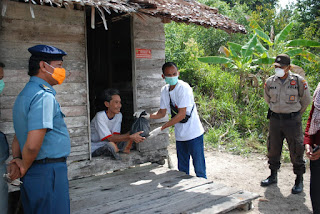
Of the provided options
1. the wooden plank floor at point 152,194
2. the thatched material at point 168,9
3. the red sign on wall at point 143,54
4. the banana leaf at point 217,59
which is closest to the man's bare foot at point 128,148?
the wooden plank floor at point 152,194

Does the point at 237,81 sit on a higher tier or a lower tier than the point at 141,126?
higher

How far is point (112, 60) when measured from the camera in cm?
682

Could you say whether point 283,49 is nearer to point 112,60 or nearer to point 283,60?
point 283,60

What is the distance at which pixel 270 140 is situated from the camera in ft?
17.0

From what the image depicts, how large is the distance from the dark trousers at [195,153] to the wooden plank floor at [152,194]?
165mm

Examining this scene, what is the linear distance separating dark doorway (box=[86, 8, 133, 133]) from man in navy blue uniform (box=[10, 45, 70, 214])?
3490 millimetres

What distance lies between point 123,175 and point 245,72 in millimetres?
5994

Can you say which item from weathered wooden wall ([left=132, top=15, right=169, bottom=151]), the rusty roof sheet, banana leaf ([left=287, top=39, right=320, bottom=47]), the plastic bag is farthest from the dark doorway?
banana leaf ([left=287, top=39, right=320, bottom=47])

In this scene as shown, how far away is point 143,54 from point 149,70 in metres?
0.30

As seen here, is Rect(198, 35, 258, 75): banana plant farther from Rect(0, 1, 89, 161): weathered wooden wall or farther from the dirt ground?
Rect(0, 1, 89, 161): weathered wooden wall

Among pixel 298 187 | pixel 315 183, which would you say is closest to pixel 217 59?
pixel 298 187

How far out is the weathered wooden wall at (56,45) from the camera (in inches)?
158

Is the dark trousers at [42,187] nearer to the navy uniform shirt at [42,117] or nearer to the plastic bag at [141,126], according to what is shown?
the navy uniform shirt at [42,117]

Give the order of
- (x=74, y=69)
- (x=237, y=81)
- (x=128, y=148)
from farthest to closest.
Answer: (x=237, y=81) < (x=128, y=148) < (x=74, y=69)
